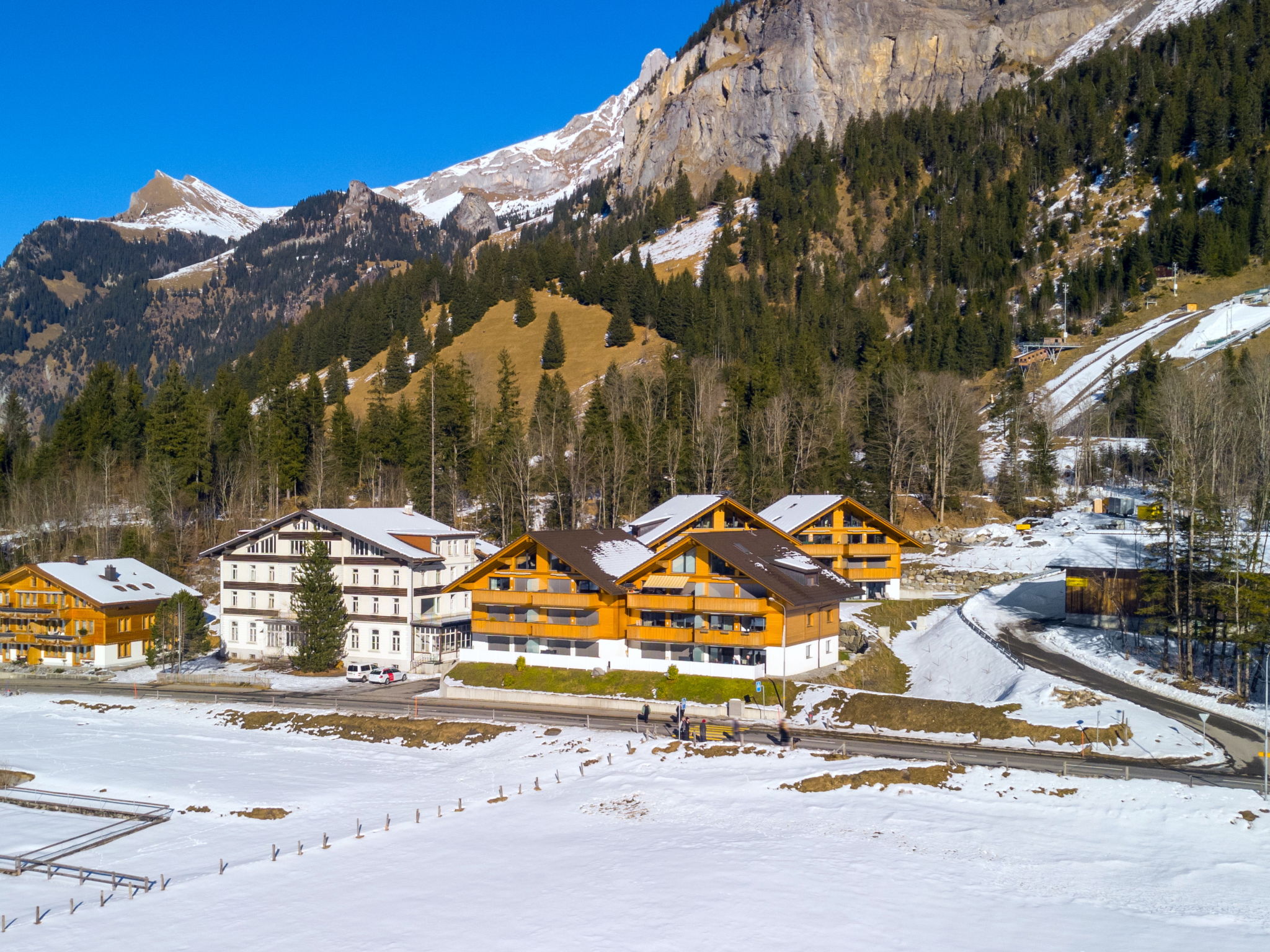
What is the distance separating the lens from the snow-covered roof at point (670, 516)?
66.6 m

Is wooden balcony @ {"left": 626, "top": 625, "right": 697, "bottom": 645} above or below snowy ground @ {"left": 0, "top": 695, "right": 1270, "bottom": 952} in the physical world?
above

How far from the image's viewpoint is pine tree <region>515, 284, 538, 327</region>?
15475cm

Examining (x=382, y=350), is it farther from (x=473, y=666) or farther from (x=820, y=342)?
(x=473, y=666)

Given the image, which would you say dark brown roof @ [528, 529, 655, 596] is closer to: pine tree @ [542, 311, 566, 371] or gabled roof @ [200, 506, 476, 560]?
gabled roof @ [200, 506, 476, 560]

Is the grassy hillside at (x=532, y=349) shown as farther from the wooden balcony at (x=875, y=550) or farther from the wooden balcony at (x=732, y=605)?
the wooden balcony at (x=732, y=605)

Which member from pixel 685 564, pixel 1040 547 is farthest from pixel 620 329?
pixel 685 564

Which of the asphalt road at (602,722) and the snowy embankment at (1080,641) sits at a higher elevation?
the snowy embankment at (1080,641)

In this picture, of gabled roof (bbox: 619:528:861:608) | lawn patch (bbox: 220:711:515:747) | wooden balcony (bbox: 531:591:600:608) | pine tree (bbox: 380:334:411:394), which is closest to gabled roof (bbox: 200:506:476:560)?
wooden balcony (bbox: 531:591:600:608)

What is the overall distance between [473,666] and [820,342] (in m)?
93.6

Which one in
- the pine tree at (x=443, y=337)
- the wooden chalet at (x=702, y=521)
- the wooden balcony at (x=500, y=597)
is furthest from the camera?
the pine tree at (x=443, y=337)

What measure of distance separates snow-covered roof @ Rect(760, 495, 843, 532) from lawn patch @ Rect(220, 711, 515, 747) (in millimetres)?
31312

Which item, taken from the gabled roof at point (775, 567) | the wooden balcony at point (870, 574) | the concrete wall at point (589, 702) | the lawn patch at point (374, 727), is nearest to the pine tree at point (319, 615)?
the lawn patch at point (374, 727)

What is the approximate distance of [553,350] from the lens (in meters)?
140

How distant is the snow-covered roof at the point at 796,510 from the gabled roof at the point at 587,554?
14.2m
